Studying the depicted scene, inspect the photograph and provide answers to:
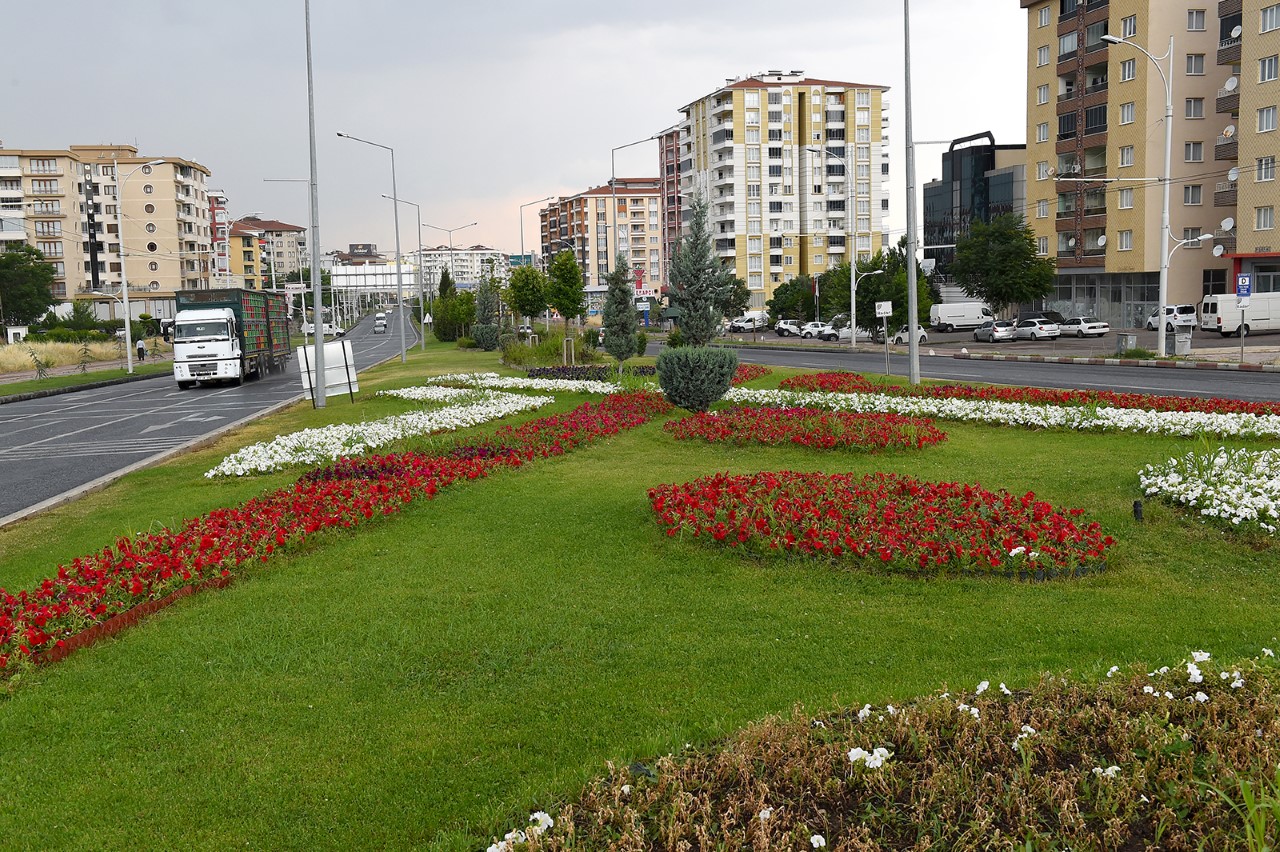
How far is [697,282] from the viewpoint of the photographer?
28438 millimetres

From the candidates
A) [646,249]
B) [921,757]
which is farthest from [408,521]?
[646,249]

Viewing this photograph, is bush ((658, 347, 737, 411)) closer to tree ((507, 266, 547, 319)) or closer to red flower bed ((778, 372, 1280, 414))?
red flower bed ((778, 372, 1280, 414))

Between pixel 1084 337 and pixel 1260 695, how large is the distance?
180ft

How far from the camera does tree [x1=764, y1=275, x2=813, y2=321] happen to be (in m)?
84.5

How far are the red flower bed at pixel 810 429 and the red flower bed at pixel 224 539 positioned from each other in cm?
219

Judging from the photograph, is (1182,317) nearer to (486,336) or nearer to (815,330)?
(815,330)

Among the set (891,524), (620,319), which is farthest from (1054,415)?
(620,319)

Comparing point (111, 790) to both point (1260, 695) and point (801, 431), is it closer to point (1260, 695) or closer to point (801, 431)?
point (1260, 695)

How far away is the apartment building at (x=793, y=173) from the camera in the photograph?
11112cm

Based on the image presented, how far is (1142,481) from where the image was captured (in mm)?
10359

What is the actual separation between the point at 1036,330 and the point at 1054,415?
40.1 m

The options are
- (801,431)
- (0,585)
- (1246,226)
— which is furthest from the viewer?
(1246,226)

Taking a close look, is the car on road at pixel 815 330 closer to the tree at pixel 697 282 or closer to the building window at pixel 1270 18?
the building window at pixel 1270 18

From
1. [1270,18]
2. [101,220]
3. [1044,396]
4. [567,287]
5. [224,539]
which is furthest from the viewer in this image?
[101,220]
